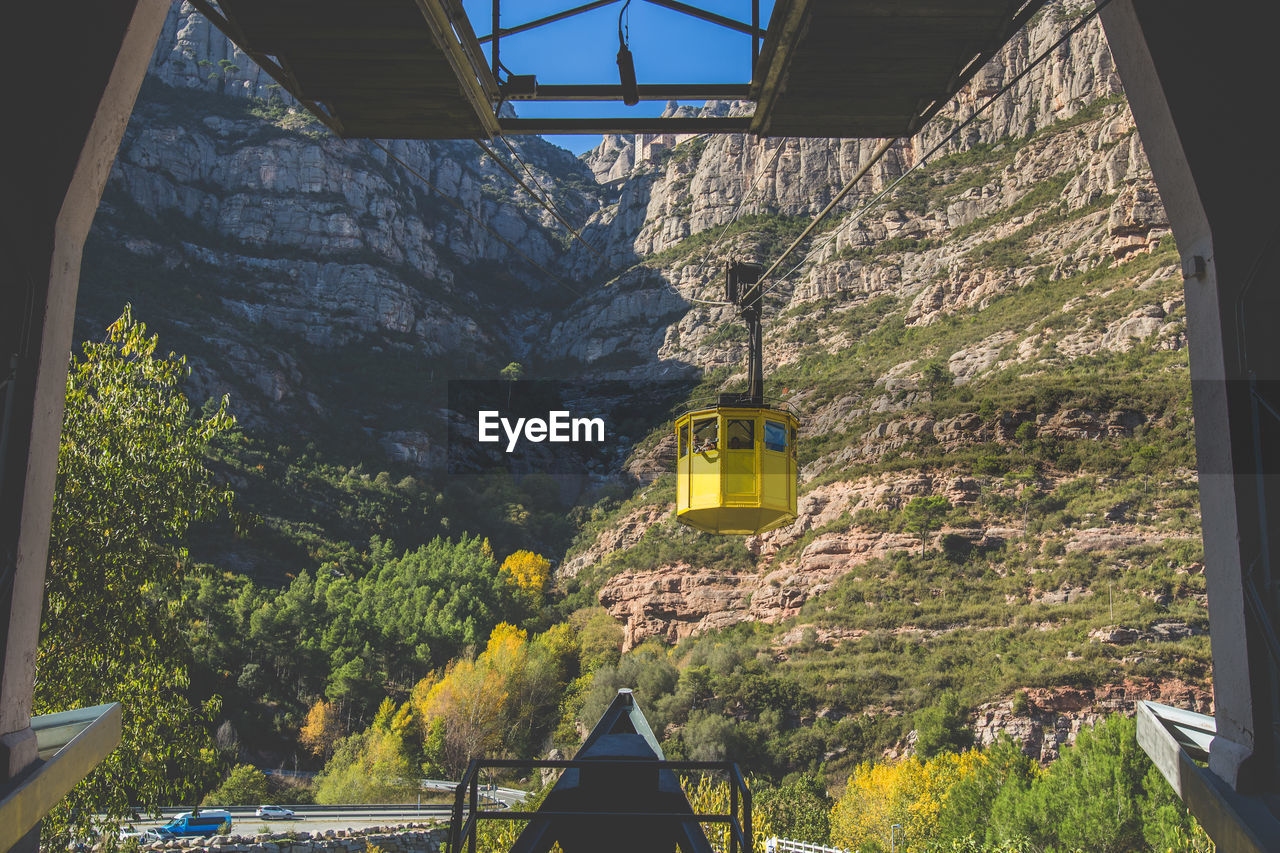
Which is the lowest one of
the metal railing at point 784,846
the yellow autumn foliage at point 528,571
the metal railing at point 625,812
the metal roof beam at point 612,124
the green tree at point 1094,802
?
the metal railing at point 784,846

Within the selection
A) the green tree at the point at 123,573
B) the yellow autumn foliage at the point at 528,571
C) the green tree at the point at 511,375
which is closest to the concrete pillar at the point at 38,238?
the green tree at the point at 123,573

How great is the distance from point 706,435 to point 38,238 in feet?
30.3

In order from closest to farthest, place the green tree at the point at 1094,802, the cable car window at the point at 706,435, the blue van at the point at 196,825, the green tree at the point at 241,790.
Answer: the cable car window at the point at 706,435 → the green tree at the point at 1094,802 → the blue van at the point at 196,825 → the green tree at the point at 241,790

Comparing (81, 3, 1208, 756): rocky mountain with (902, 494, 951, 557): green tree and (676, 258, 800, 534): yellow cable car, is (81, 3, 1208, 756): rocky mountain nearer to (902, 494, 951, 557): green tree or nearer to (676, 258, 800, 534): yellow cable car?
(902, 494, 951, 557): green tree

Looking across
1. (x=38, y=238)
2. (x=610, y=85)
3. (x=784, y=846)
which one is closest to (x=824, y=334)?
(x=784, y=846)

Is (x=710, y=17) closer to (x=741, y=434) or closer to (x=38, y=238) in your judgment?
(x=38, y=238)

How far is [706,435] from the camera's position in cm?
1247

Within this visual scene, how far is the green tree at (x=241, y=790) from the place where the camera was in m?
42.8

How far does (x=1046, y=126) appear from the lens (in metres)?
73.5

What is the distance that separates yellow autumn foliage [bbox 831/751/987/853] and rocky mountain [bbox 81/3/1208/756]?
12.5 feet

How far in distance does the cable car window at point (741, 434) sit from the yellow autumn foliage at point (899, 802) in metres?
26.5

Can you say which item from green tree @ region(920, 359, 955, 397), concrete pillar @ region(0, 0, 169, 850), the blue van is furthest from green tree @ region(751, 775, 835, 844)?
concrete pillar @ region(0, 0, 169, 850)

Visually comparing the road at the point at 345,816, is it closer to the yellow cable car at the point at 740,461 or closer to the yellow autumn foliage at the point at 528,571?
the yellow autumn foliage at the point at 528,571

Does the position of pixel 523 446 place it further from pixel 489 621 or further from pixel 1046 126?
pixel 1046 126
